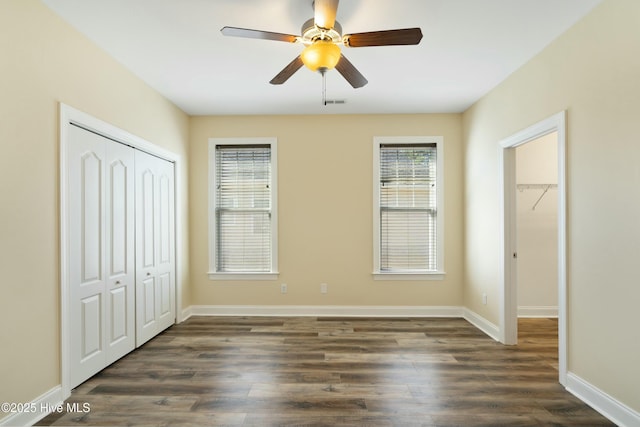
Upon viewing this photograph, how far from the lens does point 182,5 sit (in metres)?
2.27

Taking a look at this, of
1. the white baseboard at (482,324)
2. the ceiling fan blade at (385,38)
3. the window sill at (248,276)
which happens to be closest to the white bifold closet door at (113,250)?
the window sill at (248,276)

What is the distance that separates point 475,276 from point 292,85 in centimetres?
322

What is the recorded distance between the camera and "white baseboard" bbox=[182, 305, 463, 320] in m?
4.51

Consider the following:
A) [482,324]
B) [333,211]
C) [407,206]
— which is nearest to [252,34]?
[333,211]

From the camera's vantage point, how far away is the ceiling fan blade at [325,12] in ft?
6.09

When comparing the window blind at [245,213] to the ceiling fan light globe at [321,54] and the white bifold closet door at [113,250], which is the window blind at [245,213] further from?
the ceiling fan light globe at [321,54]

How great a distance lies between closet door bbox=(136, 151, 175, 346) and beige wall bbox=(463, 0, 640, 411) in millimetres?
3899

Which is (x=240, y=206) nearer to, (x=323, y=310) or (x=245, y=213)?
(x=245, y=213)

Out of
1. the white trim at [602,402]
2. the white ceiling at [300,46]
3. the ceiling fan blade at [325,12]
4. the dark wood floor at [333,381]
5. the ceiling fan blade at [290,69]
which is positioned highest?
the white ceiling at [300,46]

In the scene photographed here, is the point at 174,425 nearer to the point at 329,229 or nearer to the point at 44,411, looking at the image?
the point at 44,411

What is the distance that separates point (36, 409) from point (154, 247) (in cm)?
179

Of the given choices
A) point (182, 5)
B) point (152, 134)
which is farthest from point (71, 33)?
point (152, 134)

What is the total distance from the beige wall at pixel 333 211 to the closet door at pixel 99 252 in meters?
1.53

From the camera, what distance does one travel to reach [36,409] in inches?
85.5
